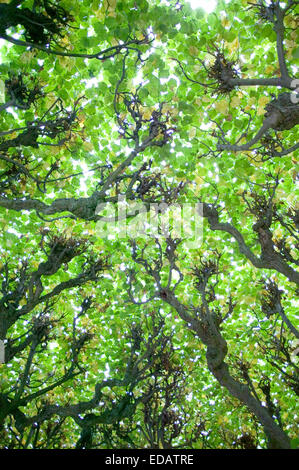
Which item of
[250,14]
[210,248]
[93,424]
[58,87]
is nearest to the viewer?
[250,14]

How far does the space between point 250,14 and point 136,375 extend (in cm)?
751

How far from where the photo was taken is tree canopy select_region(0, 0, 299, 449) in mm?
5098

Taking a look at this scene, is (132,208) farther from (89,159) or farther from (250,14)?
(250,14)

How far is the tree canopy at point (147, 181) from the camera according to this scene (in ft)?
16.7

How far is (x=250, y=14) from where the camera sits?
5.84 meters

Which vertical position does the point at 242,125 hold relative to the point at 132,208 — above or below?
above

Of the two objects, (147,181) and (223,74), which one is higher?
(223,74)

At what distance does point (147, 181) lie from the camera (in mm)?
5398

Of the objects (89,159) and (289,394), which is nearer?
(89,159)

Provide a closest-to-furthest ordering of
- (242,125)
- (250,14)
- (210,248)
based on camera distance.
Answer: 1. (250,14)
2. (242,125)
3. (210,248)

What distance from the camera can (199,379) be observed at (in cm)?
1066

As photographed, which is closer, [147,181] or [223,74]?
[223,74]
